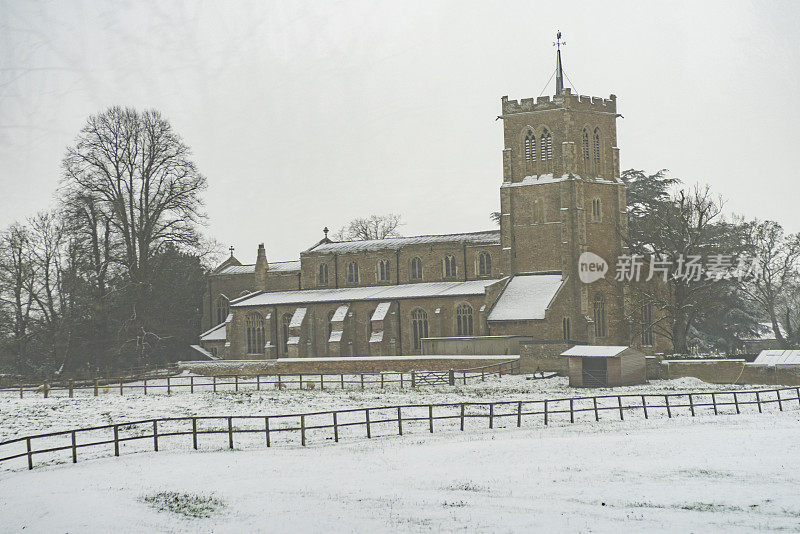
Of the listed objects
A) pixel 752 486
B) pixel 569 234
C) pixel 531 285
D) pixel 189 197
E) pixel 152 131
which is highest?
pixel 152 131

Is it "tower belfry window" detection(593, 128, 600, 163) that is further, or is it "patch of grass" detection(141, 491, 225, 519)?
"tower belfry window" detection(593, 128, 600, 163)

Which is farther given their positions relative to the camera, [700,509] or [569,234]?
[569,234]

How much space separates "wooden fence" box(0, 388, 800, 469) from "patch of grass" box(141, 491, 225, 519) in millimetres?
5300

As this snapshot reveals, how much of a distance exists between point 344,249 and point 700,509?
46967mm

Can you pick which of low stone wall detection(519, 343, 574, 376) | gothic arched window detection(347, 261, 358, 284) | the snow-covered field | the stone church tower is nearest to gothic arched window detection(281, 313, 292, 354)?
gothic arched window detection(347, 261, 358, 284)

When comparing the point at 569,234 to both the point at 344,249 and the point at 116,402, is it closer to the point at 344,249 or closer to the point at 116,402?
the point at 344,249

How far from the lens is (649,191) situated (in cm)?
6231

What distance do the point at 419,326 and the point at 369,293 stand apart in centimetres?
504

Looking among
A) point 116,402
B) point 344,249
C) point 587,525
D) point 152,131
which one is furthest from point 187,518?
point 344,249

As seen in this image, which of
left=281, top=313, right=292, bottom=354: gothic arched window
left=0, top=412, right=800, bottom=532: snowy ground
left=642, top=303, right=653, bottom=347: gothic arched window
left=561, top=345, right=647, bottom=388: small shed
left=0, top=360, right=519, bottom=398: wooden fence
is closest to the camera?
left=0, top=412, right=800, bottom=532: snowy ground

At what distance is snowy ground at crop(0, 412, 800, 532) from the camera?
14938mm

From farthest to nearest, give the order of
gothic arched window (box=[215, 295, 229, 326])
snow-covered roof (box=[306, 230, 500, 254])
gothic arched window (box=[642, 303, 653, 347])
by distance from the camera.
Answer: gothic arched window (box=[215, 295, 229, 326]) → snow-covered roof (box=[306, 230, 500, 254]) → gothic arched window (box=[642, 303, 653, 347])

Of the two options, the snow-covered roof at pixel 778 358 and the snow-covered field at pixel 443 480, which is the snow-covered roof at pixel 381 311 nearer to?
the snow-covered roof at pixel 778 358

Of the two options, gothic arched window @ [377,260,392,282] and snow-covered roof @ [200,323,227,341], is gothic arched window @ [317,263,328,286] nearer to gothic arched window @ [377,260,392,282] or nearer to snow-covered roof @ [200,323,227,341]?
gothic arched window @ [377,260,392,282]
